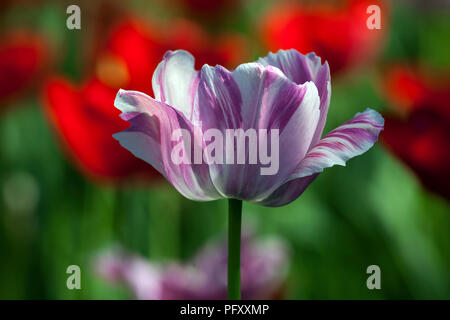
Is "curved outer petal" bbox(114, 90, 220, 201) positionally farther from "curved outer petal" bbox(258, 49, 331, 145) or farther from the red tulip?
the red tulip

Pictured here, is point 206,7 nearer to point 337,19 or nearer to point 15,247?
point 337,19

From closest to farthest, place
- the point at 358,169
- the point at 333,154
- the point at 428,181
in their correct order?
the point at 333,154 < the point at 428,181 < the point at 358,169

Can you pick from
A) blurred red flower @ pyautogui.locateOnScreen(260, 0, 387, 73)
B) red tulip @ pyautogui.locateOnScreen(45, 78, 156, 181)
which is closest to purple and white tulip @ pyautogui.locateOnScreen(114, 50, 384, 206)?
red tulip @ pyautogui.locateOnScreen(45, 78, 156, 181)

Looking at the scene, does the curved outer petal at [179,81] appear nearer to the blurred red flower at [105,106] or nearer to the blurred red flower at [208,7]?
the blurred red flower at [105,106]

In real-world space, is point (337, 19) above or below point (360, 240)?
above

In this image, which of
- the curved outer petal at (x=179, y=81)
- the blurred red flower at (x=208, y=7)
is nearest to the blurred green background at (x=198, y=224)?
the blurred red flower at (x=208, y=7)
